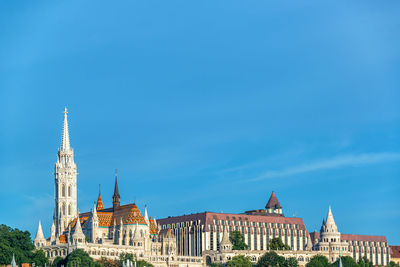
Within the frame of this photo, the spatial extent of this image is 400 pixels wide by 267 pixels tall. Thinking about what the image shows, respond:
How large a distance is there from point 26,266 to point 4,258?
1653cm

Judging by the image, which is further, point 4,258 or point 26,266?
point 4,258

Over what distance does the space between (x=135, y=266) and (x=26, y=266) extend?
86.7ft

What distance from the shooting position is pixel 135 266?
648 feet

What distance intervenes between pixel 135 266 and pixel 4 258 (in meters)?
27.8

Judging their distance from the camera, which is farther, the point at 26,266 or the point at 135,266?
the point at 135,266

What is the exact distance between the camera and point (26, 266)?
180500mm

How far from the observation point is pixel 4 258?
641 feet
